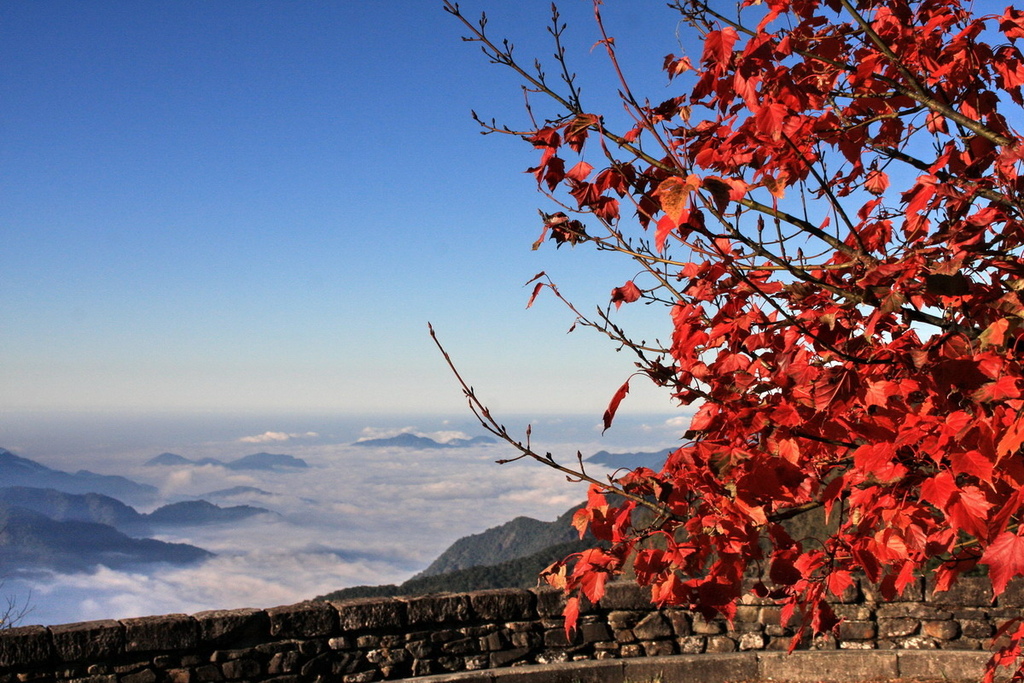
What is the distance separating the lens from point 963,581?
21.7ft

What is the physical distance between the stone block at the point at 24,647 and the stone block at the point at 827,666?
5.50m

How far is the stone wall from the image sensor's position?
5.56m

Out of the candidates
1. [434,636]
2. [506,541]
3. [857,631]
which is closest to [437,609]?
[434,636]

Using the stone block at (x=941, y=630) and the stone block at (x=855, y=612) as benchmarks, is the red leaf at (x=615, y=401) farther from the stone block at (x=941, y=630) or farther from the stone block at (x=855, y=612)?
the stone block at (x=941, y=630)

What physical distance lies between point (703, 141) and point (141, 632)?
5.23 metres

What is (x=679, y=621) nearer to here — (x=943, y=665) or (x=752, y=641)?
(x=752, y=641)

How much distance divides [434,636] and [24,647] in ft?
9.71

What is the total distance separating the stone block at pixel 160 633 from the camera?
221 inches

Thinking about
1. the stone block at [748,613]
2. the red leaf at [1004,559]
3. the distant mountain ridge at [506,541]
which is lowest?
the distant mountain ridge at [506,541]

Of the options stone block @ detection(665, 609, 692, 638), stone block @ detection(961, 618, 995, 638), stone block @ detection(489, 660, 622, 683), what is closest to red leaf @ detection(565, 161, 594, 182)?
stone block @ detection(489, 660, 622, 683)

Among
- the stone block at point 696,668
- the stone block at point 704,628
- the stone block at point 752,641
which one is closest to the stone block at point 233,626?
the stone block at point 696,668

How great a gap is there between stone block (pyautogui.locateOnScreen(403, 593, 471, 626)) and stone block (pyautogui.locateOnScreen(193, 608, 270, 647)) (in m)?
1.13

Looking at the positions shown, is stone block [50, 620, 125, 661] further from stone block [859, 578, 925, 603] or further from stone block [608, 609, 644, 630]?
stone block [859, 578, 925, 603]

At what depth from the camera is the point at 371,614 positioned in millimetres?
6086
